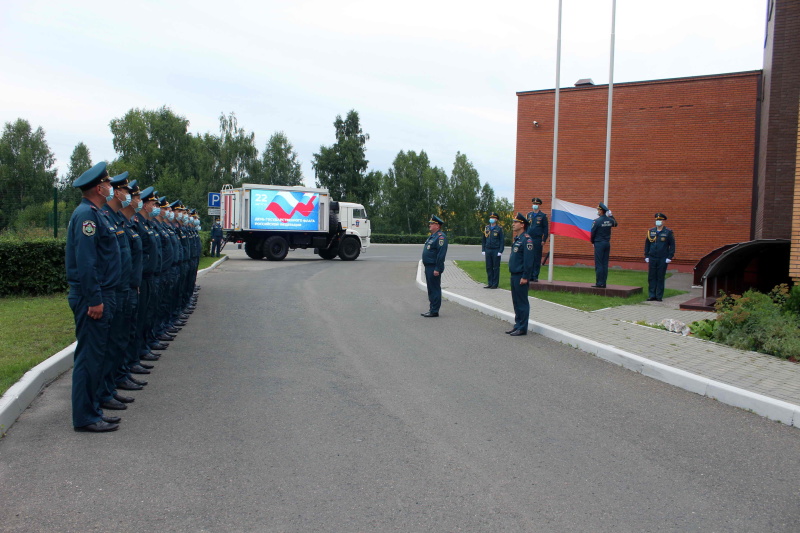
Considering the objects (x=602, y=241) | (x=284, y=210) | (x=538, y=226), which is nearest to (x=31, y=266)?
(x=538, y=226)

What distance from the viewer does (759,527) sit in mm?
3635

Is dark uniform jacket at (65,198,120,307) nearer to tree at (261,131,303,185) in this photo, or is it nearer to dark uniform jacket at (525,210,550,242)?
dark uniform jacket at (525,210,550,242)

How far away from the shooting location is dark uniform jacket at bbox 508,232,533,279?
9992mm

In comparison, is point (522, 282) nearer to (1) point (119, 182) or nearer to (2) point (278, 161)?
(1) point (119, 182)

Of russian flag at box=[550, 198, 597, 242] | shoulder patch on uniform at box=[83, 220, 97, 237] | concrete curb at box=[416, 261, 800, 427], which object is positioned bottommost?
concrete curb at box=[416, 261, 800, 427]

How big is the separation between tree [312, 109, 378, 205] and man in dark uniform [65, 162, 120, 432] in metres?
59.0

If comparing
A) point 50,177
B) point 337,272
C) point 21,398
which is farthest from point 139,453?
point 50,177

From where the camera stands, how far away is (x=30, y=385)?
5918 millimetres

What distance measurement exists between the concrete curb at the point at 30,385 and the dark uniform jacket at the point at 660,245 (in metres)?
11.6

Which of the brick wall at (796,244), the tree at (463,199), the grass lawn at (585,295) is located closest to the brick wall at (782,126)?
the grass lawn at (585,295)

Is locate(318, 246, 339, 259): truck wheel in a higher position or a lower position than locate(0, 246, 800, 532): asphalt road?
higher

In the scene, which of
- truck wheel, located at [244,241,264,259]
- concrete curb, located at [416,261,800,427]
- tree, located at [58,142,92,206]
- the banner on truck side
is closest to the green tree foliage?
tree, located at [58,142,92,206]

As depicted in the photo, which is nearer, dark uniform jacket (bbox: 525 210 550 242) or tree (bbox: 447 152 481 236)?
dark uniform jacket (bbox: 525 210 550 242)

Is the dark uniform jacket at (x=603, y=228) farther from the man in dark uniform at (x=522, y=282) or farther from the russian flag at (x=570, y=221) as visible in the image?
Answer: the man in dark uniform at (x=522, y=282)
